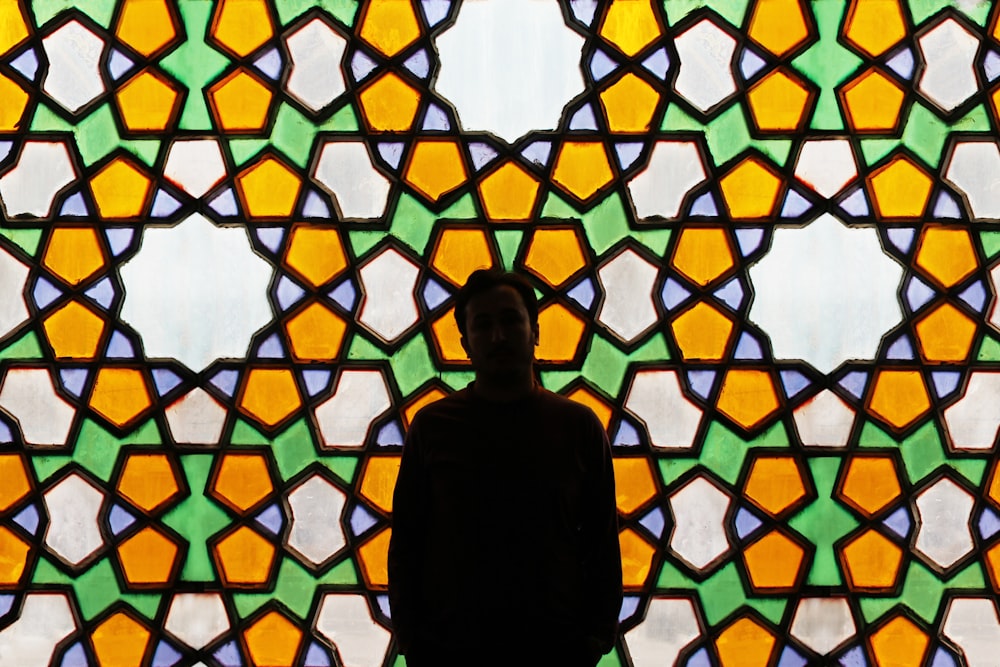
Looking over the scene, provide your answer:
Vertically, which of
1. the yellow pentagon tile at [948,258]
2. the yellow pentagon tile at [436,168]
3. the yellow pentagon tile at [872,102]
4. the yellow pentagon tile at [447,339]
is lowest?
the yellow pentagon tile at [447,339]

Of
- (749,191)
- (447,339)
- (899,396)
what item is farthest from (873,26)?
(447,339)

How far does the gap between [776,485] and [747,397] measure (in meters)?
0.22

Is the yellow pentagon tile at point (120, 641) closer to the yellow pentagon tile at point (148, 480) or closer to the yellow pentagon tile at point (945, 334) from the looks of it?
the yellow pentagon tile at point (148, 480)

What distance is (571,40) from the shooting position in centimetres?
258

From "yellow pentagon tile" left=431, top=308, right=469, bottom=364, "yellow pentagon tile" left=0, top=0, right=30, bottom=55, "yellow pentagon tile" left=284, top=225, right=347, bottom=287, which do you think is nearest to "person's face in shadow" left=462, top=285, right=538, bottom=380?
"yellow pentagon tile" left=431, top=308, right=469, bottom=364

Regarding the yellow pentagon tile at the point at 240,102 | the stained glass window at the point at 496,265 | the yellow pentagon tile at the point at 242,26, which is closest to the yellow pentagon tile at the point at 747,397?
the stained glass window at the point at 496,265

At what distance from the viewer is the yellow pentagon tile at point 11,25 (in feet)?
8.49

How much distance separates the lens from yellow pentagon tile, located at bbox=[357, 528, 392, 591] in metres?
2.48

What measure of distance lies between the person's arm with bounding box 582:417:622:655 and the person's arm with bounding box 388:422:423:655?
0.95 ft

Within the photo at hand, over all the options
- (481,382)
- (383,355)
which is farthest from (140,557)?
(481,382)

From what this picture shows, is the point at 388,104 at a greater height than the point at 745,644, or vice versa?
the point at 388,104

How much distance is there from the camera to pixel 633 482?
2496 millimetres

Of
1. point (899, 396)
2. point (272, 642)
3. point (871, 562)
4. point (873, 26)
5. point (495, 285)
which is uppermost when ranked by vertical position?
point (873, 26)

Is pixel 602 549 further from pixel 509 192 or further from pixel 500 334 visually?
pixel 509 192
